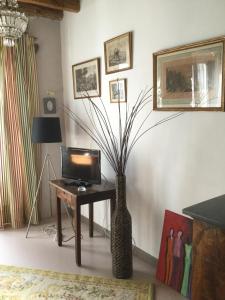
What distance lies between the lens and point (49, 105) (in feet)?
12.5

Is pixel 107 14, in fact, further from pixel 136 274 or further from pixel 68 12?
pixel 136 274

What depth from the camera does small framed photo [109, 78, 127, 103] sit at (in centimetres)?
276

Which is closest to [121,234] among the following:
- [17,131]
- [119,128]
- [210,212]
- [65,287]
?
[65,287]

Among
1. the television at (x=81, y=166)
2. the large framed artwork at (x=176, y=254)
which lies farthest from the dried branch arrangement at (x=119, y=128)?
the large framed artwork at (x=176, y=254)

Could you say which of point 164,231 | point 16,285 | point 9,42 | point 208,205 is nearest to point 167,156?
point 164,231

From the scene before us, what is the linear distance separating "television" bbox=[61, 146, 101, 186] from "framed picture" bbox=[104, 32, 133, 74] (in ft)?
2.80

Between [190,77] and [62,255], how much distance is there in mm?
2124

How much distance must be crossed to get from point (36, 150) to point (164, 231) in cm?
208

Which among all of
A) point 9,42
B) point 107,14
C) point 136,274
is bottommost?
point 136,274

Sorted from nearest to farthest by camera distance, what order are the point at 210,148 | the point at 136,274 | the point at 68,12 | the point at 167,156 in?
the point at 210,148, the point at 167,156, the point at 136,274, the point at 68,12

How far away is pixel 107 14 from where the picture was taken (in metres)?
2.89

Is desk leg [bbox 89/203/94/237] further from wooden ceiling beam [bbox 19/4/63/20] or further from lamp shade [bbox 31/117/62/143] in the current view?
wooden ceiling beam [bbox 19/4/63/20]

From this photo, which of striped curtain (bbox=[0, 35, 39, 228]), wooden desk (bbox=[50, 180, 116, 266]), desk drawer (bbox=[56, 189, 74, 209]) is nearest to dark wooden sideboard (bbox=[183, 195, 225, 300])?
wooden desk (bbox=[50, 180, 116, 266])

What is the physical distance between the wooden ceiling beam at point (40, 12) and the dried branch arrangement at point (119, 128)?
1169mm
